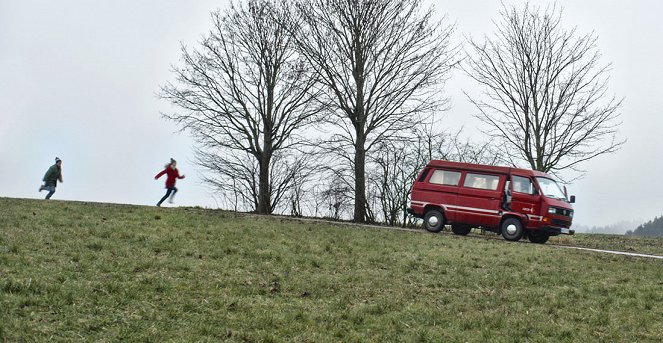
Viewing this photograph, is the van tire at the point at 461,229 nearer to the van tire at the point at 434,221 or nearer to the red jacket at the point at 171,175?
the van tire at the point at 434,221

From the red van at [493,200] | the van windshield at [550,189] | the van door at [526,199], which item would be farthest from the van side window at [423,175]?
the van windshield at [550,189]

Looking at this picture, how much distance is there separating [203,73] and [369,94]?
9.21 meters

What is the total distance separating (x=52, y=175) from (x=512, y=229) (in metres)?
18.5

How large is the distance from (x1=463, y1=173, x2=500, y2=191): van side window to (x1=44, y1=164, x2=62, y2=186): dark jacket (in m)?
16.6

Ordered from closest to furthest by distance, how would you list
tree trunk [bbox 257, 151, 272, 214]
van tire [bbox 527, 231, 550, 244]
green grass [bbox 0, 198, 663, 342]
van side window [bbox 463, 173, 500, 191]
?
1. green grass [bbox 0, 198, 663, 342]
2. van side window [bbox 463, 173, 500, 191]
3. van tire [bbox 527, 231, 550, 244]
4. tree trunk [bbox 257, 151, 272, 214]

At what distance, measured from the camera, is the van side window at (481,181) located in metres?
22.0

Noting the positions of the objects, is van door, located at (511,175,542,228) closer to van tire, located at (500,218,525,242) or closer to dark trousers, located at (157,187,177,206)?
van tire, located at (500,218,525,242)

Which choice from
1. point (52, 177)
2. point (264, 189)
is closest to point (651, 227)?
point (264, 189)

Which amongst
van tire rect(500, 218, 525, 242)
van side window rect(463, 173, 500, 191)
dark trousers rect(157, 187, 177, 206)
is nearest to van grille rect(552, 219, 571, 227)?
van tire rect(500, 218, 525, 242)

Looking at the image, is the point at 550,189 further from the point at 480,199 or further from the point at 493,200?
the point at 480,199

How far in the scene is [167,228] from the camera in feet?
53.5

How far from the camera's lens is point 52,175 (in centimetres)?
2647

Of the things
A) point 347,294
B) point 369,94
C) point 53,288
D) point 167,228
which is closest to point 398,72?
point 369,94

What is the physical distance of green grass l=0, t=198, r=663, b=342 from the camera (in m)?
8.27
